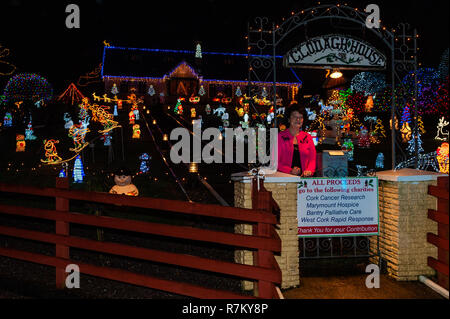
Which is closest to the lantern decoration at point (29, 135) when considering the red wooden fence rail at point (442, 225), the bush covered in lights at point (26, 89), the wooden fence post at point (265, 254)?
the bush covered in lights at point (26, 89)

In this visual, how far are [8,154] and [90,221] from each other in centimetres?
1799

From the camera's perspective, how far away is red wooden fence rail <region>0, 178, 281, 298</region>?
14.1ft

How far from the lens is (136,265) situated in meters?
6.87

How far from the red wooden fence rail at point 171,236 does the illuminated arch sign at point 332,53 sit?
11.8 feet

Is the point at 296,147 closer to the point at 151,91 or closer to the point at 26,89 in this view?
the point at 26,89

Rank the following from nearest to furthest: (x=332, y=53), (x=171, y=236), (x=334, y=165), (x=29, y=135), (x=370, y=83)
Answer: (x=171, y=236) < (x=334, y=165) < (x=332, y=53) < (x=29, y=135) < (x=370, y=83)

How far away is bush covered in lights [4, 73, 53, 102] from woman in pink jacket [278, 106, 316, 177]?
30674mm

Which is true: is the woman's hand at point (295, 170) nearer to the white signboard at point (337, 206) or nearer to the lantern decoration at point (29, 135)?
the white signboard at point (337, 206)

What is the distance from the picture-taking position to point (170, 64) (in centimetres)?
5659

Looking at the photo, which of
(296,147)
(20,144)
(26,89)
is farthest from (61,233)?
(26,89)

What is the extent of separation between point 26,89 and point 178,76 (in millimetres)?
24452

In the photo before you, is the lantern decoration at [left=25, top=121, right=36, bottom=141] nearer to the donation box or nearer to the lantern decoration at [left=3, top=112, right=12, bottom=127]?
the lantern decoration at [left=3, top=112, right=12, bottom=127]

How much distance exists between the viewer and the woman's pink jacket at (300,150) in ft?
21.3

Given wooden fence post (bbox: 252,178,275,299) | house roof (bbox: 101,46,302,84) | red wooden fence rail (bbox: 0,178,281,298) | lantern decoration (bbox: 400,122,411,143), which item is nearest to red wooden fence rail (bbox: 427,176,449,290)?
red wooden fence rail (bbox: 0,178,281,298)
